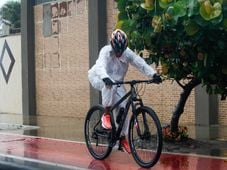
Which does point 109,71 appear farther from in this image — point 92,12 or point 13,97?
point 13,97

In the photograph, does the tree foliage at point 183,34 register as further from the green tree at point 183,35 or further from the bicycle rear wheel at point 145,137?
the bicycle rear wheel at point 145,137

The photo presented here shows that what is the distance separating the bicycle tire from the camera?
9.07 metres

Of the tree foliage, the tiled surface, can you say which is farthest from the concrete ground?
the tree foliage

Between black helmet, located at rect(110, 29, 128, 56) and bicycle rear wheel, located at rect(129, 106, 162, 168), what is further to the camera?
black helmet, located at rect(110, 29, 128, 56)

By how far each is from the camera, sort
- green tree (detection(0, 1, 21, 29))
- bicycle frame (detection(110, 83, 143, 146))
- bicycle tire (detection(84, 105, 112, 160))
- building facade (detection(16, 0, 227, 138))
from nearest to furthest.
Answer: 1. bicycle frame (detection(110, 83, 143, 146))
2. bicycle tire (detection(84, 105, 112, 160))
3. building facade (detection(16, 0, 227, 138))
4. green tree (detection(0, 1, 21, 29))

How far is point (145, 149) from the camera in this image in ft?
27.0

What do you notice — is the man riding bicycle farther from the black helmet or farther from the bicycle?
the bicycle

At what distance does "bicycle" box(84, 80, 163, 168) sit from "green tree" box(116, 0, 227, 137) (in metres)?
1.18

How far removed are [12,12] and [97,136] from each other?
2217 cm

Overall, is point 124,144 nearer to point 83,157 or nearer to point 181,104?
point 83,157

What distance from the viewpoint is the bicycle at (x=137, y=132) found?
Answer: 26.1 ft

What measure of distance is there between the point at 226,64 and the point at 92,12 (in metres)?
10.3

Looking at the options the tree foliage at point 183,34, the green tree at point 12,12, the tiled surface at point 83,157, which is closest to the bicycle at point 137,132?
the tiled surface at point 83,157

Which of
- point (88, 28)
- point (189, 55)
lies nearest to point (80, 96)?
point (88, 28)
